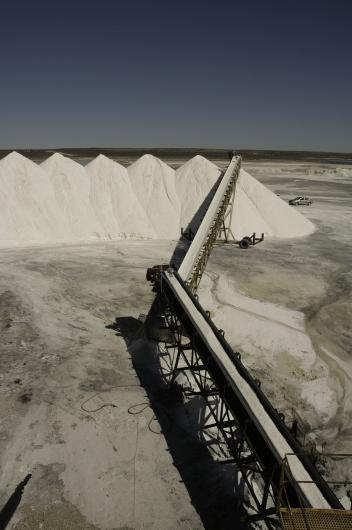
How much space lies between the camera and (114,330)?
18.0 metres

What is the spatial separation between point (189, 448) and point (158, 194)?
29.2m

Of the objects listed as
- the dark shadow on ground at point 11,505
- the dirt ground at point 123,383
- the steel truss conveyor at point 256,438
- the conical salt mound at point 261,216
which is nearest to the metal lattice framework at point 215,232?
the conical salt mound at point 261,216

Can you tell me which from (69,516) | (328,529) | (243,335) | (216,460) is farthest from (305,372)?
(69,516)

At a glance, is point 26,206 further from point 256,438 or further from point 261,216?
point 256,438

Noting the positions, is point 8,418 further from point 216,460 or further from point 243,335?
point 243,335

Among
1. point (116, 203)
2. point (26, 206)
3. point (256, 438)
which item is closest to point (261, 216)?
point (116, 203)

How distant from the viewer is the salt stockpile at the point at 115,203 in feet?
113

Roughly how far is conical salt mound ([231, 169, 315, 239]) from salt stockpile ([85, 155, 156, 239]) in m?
8.41

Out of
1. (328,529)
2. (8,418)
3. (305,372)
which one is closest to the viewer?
(328,529)

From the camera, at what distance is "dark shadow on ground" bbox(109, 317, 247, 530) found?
937cm

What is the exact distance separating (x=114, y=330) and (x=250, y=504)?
10.3m

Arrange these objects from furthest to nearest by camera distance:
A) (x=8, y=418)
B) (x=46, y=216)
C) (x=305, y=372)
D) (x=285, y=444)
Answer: (x=46, y=216)
(x=305, y=372)
(x=8, y=418)
(x=285, y=444)

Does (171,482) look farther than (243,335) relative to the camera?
No

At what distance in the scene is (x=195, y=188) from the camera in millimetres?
38156
